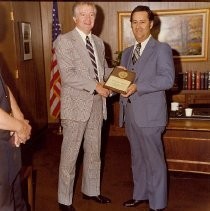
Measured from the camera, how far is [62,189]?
2.92 metres

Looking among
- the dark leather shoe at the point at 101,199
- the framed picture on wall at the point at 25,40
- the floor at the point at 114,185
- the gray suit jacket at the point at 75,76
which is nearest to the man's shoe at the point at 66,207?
the floor at the point at 114,185

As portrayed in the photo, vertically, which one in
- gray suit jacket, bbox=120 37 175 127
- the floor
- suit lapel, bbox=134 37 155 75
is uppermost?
suit lapel, bbox=134 37 155 75

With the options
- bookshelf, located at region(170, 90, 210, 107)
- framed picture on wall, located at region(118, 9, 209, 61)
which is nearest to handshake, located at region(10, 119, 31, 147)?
bookshelf, located at region(170, 90, 210, 107)

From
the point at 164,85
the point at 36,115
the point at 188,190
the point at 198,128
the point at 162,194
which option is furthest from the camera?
the point at 36,115

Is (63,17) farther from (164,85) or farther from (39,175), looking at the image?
(164,85)

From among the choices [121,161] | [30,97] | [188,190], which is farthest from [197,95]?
[30,97]

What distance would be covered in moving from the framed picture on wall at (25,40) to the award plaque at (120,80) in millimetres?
2710

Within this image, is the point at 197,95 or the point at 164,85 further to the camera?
the point at 197,95

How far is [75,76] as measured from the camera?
265cm

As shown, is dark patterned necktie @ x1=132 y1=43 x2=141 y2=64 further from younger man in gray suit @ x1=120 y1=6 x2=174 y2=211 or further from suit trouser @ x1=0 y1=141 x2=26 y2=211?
suit trouser @ x1=0 y1=141 x2=26 y2=211

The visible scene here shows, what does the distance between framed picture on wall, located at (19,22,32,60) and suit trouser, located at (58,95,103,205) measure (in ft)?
8.29

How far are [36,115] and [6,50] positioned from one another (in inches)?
57.5

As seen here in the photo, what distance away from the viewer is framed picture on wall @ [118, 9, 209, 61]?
18.3 feet

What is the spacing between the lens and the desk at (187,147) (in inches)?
129
